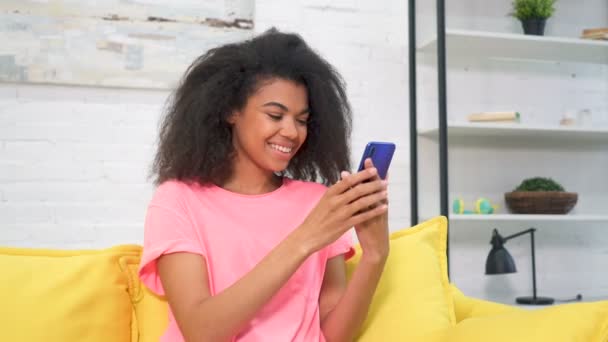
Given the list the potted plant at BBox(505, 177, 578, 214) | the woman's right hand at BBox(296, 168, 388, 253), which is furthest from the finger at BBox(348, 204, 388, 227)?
the potted plant at BBox(505, 177, 578, 214)

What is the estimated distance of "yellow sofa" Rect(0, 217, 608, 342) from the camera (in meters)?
1.30

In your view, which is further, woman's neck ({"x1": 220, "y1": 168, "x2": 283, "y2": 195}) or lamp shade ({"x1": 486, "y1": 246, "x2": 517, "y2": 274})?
lamp shade ({"x1": 486, "y1": 246, "x2": 517, "y2": 274})

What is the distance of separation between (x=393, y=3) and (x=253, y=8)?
635 mm

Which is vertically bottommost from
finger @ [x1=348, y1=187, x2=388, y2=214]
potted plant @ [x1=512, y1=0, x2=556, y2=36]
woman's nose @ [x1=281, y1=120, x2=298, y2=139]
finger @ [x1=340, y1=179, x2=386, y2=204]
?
finger @ [x1=348, y1=187, x2=388, y2=214]

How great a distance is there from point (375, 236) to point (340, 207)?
7.2 inches

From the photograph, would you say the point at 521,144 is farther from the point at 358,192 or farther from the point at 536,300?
the point at 358,192

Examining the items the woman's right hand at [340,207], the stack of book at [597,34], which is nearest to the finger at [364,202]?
the woman's right hand at [340,207]

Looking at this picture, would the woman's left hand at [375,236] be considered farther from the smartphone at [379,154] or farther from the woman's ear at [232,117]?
the woman's ear at [232,117]

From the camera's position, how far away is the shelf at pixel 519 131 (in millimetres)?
2730

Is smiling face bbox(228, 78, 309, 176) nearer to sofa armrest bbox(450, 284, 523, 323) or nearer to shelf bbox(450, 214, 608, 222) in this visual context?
sofa armrest bbox(450, 284, 523, 323)

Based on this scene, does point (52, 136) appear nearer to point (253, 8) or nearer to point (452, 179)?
point (253, 8)

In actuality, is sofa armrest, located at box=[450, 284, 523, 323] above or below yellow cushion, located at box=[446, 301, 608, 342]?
below

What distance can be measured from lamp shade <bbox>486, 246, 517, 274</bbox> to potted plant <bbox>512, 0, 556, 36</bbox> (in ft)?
3.15

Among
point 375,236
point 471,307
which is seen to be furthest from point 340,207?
point 471,307
